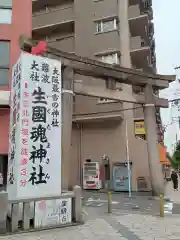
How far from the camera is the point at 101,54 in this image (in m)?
20.9

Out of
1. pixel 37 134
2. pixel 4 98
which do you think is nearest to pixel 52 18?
pixel 4 98

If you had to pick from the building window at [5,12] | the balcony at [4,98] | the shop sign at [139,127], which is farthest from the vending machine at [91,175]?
the building window at [5,12]

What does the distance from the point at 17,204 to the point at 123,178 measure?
12662mm

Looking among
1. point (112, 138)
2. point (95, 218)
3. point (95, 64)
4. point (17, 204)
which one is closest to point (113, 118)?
point (112, 138)

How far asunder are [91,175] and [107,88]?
7454mm

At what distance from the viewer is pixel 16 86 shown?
898 centimetres

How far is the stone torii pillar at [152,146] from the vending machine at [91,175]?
17.4ft

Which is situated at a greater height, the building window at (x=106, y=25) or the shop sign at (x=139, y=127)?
the building window at (x=106, y=25)

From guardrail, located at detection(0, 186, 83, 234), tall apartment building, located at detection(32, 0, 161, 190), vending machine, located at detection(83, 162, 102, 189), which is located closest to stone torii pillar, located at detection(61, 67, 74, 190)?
guardrail, located at detection(0, 186, 83, 234)

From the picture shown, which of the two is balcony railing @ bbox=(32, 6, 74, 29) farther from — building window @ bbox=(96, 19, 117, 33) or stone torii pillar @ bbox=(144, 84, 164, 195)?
stone torii pillar @ bbox=(144, 84, 164, 195)

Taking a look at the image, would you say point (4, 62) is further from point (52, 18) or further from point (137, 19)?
point (137, 19)

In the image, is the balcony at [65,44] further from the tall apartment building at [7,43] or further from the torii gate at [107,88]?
the torii gate at [107,88]

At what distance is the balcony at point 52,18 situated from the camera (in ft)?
76.4

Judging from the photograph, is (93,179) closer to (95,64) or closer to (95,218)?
(95,64)
